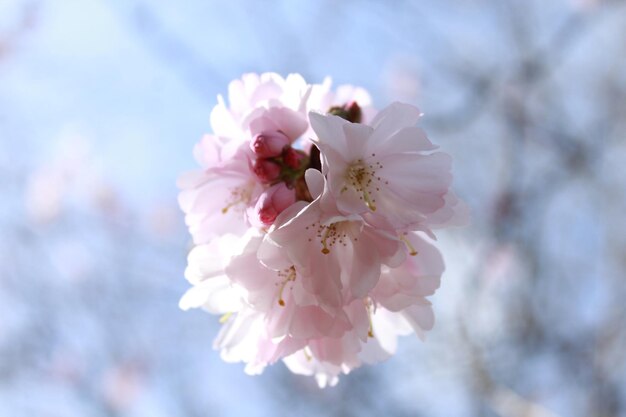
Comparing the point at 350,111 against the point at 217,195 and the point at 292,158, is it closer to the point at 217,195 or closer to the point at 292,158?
the point at 292,158

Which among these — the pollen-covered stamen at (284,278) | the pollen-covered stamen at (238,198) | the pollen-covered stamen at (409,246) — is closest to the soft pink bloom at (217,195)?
the pollen-covered stamen at (238,198)

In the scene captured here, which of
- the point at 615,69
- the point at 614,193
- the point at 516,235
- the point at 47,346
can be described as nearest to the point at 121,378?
the point at 47,346

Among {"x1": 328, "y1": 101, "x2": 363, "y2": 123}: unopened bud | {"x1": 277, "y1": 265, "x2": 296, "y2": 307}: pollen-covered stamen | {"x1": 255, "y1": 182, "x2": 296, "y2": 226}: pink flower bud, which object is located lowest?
{"x1": 277, "y1": 265, "x2": 296, "y2": 307}: pollen-covered stamen

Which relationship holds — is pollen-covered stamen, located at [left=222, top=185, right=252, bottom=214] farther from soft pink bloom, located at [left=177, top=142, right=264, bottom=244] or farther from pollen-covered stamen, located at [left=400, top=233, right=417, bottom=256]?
pollen-covered stamen, located at [left=400, top=233, right=417, bottom=256]

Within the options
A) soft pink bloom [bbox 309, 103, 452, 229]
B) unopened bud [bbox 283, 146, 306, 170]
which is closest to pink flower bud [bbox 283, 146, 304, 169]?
unopened bud [bbox 283, 146, 306, 170]

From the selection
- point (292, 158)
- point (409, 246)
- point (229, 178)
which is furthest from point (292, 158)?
point (409, 246)
